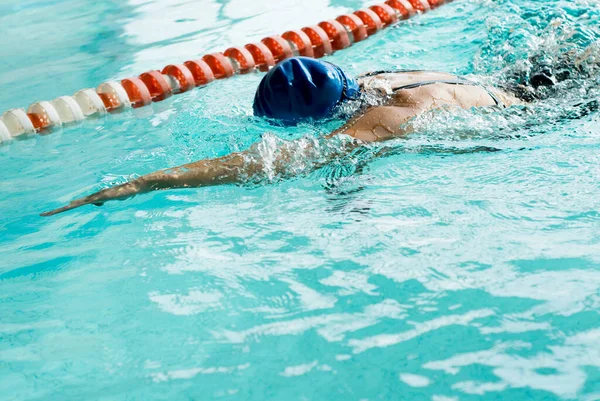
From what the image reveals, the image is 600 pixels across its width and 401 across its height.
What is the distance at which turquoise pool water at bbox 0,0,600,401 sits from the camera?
6.56ft

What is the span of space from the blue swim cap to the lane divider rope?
1994 millimetres

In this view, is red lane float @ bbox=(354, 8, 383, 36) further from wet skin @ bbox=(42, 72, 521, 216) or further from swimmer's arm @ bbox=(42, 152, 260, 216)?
swimmer's arm @ bbox=(42, 152, 260, 216)

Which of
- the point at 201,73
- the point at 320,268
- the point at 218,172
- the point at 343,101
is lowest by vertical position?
the point at 320,268

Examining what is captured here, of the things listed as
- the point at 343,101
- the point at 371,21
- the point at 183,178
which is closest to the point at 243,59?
the point at 371,21

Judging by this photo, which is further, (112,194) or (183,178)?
(183,178)

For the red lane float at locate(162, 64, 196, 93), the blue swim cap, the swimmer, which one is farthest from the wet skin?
the red lane float at locate(162, 64, 196, 93)

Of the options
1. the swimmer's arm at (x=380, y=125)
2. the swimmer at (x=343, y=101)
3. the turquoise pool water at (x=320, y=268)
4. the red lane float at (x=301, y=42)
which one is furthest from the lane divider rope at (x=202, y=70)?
the swimmer's arm at (x=380, y=125)

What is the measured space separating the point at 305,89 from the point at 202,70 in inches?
89.5

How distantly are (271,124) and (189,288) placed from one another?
4.07ft

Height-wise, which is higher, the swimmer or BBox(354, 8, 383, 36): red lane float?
BBox(354, 8, 383, 36): red lane float

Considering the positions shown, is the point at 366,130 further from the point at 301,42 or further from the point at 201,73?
the point at 301,42

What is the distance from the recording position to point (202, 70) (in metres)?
5.28

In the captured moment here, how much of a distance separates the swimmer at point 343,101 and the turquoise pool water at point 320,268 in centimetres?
10

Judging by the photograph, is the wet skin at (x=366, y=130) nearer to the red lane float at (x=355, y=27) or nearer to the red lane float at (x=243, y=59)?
the red lane float at (x=243, y=59)
